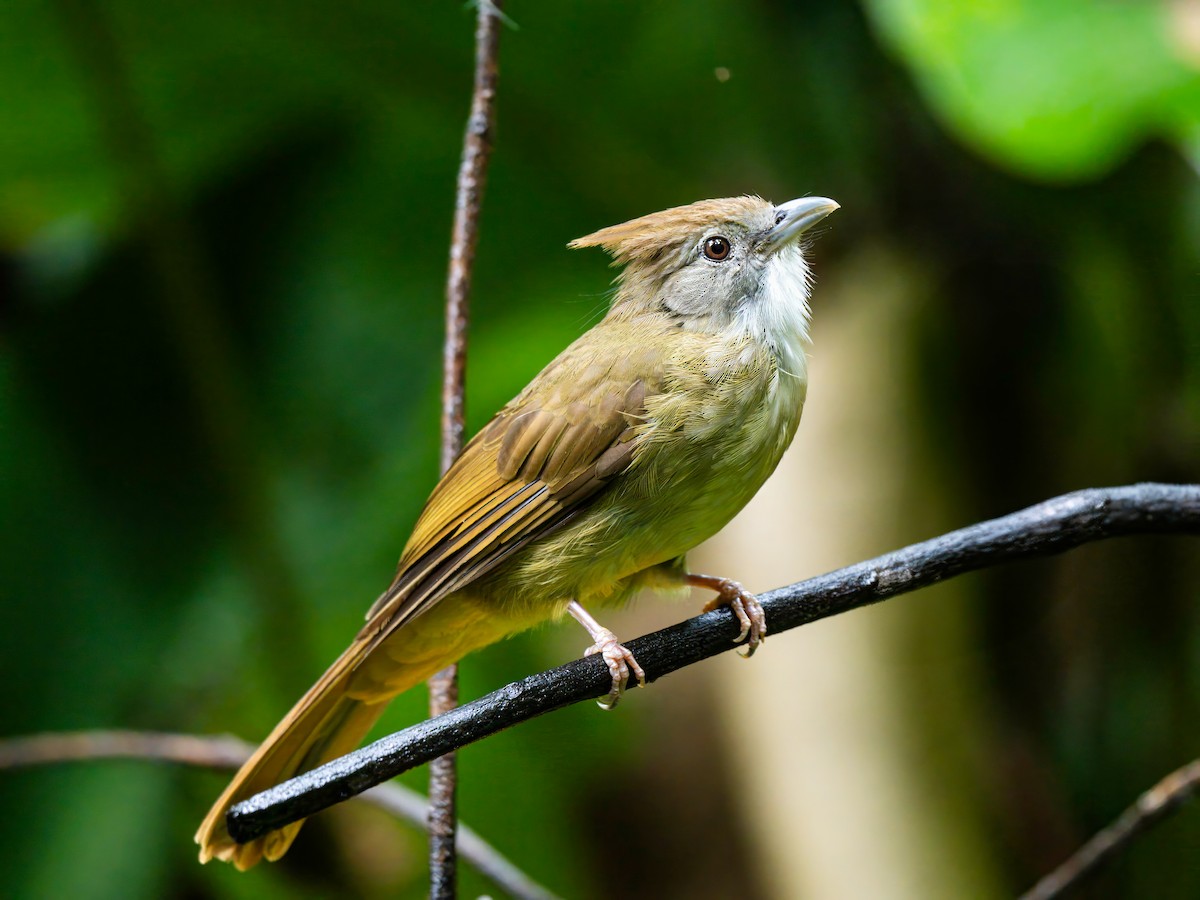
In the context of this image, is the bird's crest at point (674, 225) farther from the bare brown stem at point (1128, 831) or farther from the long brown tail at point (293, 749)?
the bare brown stem at point (1128, 831)

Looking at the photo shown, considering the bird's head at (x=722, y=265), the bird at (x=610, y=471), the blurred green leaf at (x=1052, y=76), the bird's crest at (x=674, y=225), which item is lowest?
the bird at (x=610, y=471)

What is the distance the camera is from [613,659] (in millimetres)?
1707

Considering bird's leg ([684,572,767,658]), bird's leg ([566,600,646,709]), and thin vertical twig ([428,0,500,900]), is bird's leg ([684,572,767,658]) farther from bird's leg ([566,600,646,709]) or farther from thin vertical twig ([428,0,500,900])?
thin vertical twig ([428,0,500,900])

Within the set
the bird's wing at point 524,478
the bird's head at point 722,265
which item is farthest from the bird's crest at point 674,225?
the bird's wing at point 524,478

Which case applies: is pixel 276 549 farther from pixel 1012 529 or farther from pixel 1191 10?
pixel 1191 10

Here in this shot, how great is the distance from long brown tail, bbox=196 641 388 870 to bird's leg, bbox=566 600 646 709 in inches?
16.4

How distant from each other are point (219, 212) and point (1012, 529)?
10.6 ft

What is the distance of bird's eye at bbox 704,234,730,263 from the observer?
2164 millimetres

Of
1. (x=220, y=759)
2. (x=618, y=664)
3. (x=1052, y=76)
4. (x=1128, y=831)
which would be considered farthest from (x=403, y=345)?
(x=1128, y=831)

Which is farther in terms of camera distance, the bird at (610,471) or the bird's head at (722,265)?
the bird's head at (722,265)

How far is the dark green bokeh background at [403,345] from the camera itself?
3262 mm

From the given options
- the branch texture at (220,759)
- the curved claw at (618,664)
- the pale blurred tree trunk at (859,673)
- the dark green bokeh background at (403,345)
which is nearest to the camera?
the curved claw at (618,664)

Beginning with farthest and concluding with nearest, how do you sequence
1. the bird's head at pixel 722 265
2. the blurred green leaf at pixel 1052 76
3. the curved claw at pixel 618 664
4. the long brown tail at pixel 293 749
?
1. the blurred green leaf at pixel 1052 76
2. the bird's head at pixel 722 265
3. the long brown tail at pixel 293 749
4. the curved claw at pixel 618 664

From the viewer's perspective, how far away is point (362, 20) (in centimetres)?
357
